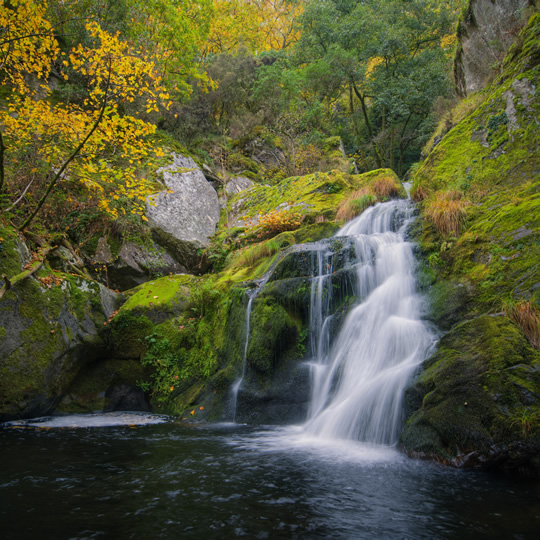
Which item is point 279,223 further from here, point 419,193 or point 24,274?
point 24,274

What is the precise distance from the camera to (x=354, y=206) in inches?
348

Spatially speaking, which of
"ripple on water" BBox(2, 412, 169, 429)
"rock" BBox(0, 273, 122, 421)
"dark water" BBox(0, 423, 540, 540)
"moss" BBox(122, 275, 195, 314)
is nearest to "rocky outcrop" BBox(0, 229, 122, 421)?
"rock" BBox(0, 273, 122, 421)

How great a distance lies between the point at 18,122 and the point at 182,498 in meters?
8.15

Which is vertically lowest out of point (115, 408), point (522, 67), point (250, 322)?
point (115, 408)

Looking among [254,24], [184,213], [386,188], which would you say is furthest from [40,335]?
[254,24]

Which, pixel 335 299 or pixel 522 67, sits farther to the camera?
pixel 522 67

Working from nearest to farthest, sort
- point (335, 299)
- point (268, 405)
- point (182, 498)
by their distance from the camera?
point (182, 498) → point (268, 405) → point (335, 299)

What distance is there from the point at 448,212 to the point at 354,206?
2.95 metres

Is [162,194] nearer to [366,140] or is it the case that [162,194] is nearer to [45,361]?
[45,361]

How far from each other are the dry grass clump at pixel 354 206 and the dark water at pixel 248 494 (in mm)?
5918

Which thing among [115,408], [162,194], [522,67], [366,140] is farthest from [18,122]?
[366,140]

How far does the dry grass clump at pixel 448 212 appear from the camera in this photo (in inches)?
237

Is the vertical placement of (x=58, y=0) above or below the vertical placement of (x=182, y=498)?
above

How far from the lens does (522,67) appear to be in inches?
287
